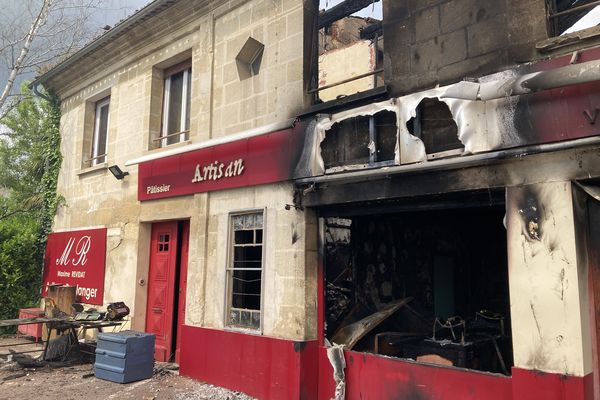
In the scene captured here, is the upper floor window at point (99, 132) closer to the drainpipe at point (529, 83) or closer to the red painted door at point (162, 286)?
the red painted door at point (162, 286)

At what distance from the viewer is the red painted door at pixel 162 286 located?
8.74 m

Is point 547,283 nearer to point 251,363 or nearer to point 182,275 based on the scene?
point 251,363

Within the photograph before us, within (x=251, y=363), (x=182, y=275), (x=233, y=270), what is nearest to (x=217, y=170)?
(x=233, y=270)

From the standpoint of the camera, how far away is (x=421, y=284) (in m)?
7.99

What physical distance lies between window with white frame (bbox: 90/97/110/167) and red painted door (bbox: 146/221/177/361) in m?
3.17

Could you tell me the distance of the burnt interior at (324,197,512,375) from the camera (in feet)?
19.9

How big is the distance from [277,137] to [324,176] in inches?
42.6

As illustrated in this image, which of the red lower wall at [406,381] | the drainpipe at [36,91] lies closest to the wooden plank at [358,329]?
the red lower wall at [406,381]

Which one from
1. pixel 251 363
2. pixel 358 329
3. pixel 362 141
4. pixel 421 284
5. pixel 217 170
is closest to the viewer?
pixel 362 141

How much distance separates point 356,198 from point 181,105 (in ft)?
16.6

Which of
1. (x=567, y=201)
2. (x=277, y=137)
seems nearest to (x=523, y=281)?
(x=567, y=201)

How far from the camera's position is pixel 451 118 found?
5.04m

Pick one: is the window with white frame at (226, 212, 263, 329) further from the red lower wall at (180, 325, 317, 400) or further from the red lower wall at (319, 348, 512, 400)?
the red lower wall at (319, 348, 512, 400)

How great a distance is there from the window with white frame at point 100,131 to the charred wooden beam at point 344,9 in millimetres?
5901
